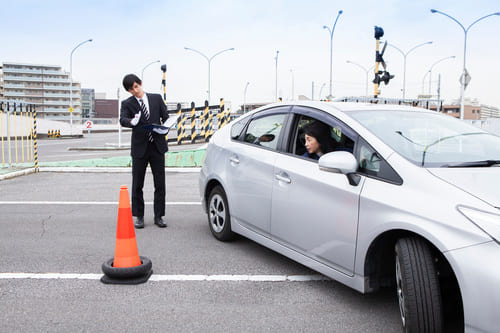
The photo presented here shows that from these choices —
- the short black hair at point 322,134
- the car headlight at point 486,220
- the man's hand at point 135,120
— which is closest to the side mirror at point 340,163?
the short black hair at point 322,134

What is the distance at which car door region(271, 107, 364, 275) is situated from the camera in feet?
10.3

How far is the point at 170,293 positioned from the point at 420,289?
1938 mm

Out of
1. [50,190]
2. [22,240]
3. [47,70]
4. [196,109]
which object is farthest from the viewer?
[47,70]

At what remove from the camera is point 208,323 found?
3076 mm

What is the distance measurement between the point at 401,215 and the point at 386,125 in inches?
38.2

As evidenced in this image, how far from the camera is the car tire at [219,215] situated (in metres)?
4.86

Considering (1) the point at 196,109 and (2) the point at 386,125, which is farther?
(1) the point at 196,109

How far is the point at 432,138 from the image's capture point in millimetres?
3445

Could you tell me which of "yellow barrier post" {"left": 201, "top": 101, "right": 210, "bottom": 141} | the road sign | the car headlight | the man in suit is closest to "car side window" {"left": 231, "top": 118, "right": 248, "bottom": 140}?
the man in suit

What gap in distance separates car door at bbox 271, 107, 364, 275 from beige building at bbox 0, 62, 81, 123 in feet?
408

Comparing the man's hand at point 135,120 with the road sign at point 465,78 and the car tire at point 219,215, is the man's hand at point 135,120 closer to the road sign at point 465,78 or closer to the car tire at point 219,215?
the car tire at point 219,215

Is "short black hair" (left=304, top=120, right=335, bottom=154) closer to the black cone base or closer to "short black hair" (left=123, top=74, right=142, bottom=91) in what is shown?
the black cone base

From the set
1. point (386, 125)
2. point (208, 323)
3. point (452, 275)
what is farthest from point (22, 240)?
point (452, 275)

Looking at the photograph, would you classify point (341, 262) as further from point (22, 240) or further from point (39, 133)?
point (39, 133)
